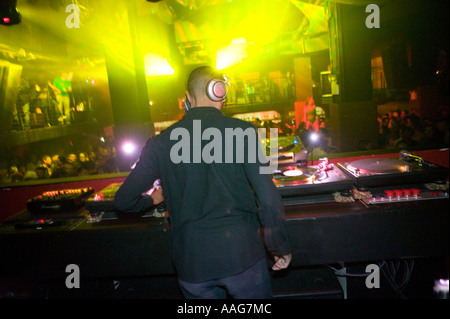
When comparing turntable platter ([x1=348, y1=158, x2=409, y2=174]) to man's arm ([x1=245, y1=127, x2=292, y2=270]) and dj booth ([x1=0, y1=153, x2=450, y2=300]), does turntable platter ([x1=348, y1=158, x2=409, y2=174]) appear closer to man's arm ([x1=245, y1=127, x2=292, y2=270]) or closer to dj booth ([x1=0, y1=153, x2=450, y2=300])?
dj booth ([x1=0, y1=153, x2=450, y2=300])

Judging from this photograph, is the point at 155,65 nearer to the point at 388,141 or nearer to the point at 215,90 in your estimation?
the point at 388,141

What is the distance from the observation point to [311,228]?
1711 mm

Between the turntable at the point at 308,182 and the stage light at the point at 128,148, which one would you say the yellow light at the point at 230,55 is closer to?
the stage light at the point at 128,148

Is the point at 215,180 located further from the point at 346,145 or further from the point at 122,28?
the point at 346,145

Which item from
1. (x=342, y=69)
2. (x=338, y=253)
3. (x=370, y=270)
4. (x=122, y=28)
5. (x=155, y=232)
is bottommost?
(x=370, y=270)

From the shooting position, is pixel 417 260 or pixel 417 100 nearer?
pixel 417 260

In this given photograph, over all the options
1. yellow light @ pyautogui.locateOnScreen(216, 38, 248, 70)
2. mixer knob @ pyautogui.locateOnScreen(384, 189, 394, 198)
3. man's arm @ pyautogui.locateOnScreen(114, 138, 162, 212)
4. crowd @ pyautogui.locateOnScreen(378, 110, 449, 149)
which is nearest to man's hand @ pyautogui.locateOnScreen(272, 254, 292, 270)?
man's arm @ pyautogui.locateOnScreen(114, 138, 162, 212)

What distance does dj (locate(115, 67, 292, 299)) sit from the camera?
4.00 feet

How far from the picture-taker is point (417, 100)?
21.0 ft

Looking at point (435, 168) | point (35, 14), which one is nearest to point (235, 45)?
point (35, 14)

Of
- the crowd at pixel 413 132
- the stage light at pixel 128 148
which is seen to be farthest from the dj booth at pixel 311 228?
the crowd at pixel 413 132

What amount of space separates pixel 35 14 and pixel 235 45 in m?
4.25

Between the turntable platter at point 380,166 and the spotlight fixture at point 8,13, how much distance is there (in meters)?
2.99

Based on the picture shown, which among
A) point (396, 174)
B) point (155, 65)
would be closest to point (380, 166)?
point (396, 174)
